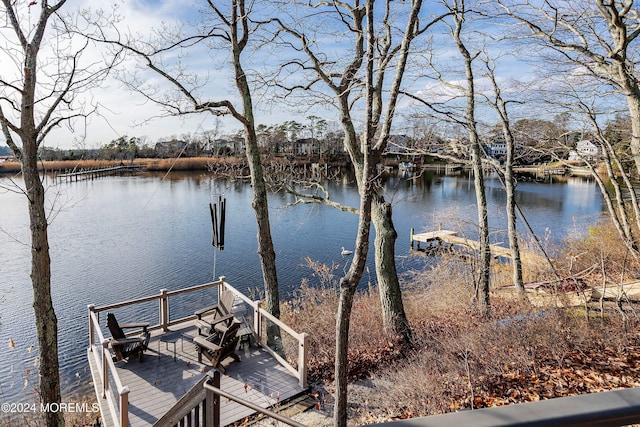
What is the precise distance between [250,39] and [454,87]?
5.05 metres

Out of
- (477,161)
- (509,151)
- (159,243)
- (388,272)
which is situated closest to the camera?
(388,272)

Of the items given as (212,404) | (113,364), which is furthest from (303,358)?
(212,404)

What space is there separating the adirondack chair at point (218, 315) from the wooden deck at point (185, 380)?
1.58 ft

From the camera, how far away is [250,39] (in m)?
7.96

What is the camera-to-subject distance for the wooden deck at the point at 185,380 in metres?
5.94

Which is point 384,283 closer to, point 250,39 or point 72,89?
point 250,39

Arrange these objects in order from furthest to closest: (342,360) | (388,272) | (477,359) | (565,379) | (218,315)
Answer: (218,315) < (388,272) < (477,359) < (565,379) < (342,360)

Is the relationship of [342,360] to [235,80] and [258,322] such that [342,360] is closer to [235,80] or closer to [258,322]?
[258,322]

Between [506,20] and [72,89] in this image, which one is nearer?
[72,89]

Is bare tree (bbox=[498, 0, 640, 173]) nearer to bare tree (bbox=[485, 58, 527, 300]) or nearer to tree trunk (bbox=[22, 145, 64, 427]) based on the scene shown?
bare tree (bbox=[485, 58, 527, 300])

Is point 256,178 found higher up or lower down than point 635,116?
lower down

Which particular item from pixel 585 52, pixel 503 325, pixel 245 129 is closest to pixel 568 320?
pixel 503 325

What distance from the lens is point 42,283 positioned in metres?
5.57

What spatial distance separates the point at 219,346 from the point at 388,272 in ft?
11.7
